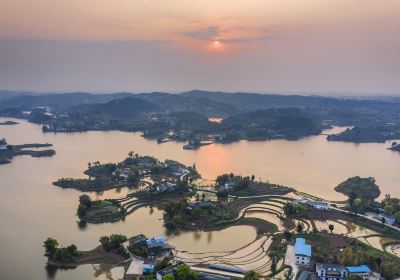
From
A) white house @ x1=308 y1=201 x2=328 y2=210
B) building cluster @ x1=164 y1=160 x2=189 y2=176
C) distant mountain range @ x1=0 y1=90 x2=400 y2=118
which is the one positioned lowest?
white house @ x1=308 y1=201 x2=328 y2=210

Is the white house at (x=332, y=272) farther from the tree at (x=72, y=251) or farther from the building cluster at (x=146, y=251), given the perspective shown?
the tree at (x=72, y=251)

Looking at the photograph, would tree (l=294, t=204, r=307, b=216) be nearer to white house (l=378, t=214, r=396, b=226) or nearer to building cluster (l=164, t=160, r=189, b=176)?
white house (l=378, t=214, r=396, b=226)

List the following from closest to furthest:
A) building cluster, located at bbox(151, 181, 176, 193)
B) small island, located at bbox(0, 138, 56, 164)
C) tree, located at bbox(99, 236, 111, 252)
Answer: tree, located at bbox(99, 236, 111, 252)
building cluster, located at bbox(151, 181, 176, 193)
small island, located at bbox(0, 138, 56, 164)

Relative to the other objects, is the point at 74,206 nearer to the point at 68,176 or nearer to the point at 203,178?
the point at 68,176

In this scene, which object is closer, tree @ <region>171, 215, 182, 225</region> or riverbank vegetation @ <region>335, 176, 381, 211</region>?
tree @ <region>171, 215, 182, 225</region>

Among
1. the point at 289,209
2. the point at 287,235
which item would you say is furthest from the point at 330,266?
the point at 289,209

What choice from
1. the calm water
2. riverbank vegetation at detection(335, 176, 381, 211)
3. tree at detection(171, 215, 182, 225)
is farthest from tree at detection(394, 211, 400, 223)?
tree at detection(171, 215, 182, 225)
